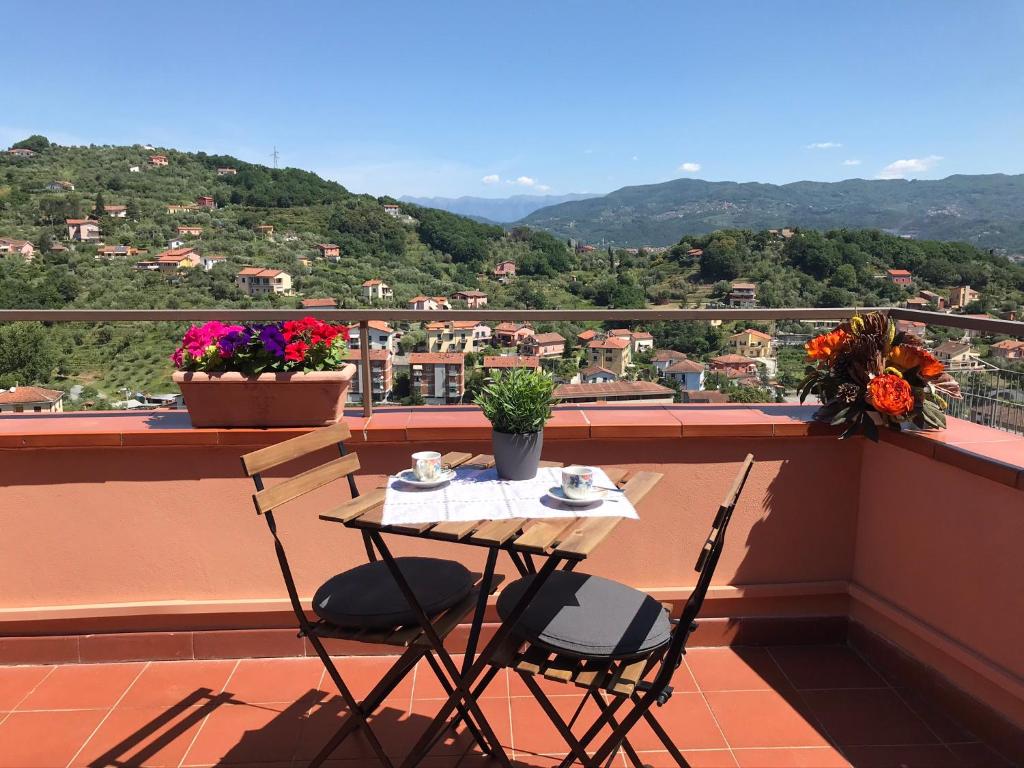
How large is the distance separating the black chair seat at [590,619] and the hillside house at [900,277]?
4.77 meters

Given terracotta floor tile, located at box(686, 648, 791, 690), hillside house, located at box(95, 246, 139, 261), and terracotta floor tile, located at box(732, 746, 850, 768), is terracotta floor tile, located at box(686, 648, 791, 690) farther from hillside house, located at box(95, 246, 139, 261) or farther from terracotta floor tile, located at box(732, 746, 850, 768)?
hillside house, located at box(95, 246, 139, 261)

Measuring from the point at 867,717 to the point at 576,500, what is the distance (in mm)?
1578

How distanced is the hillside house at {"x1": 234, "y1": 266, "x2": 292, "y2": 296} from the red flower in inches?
724

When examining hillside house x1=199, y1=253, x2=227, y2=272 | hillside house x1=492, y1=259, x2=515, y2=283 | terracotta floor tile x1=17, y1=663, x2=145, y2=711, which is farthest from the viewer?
hillside house x1=199, y1=253, x2=227, y2=272

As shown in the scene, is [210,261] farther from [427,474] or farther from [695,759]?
[695,759]

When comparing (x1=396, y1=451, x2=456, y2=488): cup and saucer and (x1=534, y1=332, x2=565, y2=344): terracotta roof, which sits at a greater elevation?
(x1=534, y1=332, x2=565, y2=344): terracotta roof

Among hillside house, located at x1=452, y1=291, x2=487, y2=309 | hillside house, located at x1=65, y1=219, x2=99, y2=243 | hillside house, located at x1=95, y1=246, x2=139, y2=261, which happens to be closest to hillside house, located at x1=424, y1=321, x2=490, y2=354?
hillside house, located at x1=452, y1=291, x2=487, y2=309

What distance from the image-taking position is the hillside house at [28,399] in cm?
300

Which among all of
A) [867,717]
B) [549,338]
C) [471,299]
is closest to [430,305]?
[549,338]

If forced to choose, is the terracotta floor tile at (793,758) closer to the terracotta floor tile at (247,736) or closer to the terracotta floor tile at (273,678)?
the terracotta floor tile at (247,736)

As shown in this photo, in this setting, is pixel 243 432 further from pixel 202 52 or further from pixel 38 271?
pixel 202 52

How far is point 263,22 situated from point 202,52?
1240cm

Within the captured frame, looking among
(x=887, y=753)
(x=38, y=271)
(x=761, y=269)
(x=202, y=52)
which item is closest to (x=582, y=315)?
(x=887, y=753)

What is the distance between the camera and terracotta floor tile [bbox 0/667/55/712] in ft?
8.21
